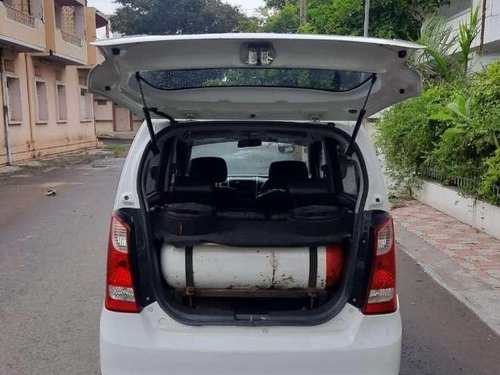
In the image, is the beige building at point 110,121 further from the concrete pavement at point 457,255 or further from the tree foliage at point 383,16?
the concrete pavement at point 457,255

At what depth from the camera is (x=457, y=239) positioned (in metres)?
6.67

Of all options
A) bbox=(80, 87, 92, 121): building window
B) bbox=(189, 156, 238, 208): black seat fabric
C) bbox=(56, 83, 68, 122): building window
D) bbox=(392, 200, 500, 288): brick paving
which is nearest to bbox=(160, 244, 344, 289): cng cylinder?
bbox=(189, 156, 238, 208): black seat fabric

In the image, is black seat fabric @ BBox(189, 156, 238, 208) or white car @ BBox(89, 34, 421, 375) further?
black seat fabric @ BBox(189, 156, 238, 208)

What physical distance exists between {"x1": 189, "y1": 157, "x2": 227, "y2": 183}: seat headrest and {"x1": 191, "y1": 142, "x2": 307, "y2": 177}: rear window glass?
192 mm

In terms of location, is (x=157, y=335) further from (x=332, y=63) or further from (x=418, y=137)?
(x=418, y=137)

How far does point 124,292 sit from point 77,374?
1.13m

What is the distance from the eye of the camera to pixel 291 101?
2.92 m

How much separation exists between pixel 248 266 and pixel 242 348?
0.42m

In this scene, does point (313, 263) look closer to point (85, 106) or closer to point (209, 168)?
point (209, 168)

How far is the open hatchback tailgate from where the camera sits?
7.15 ft

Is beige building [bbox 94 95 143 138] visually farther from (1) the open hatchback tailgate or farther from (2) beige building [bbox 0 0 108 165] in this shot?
(1) the open hatchback tailgate

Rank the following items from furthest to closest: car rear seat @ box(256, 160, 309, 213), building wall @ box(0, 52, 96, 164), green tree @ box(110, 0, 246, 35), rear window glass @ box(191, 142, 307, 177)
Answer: green tree @ box(110, 0, 246, 35) < building wall @ box(0, 52, 96, 164) < rear window glass @ box(191, 142, 307, 177) < car rear seat @ box(256, 160, 309, 213)

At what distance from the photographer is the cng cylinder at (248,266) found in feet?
8.55

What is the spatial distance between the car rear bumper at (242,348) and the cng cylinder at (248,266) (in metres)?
0.26
